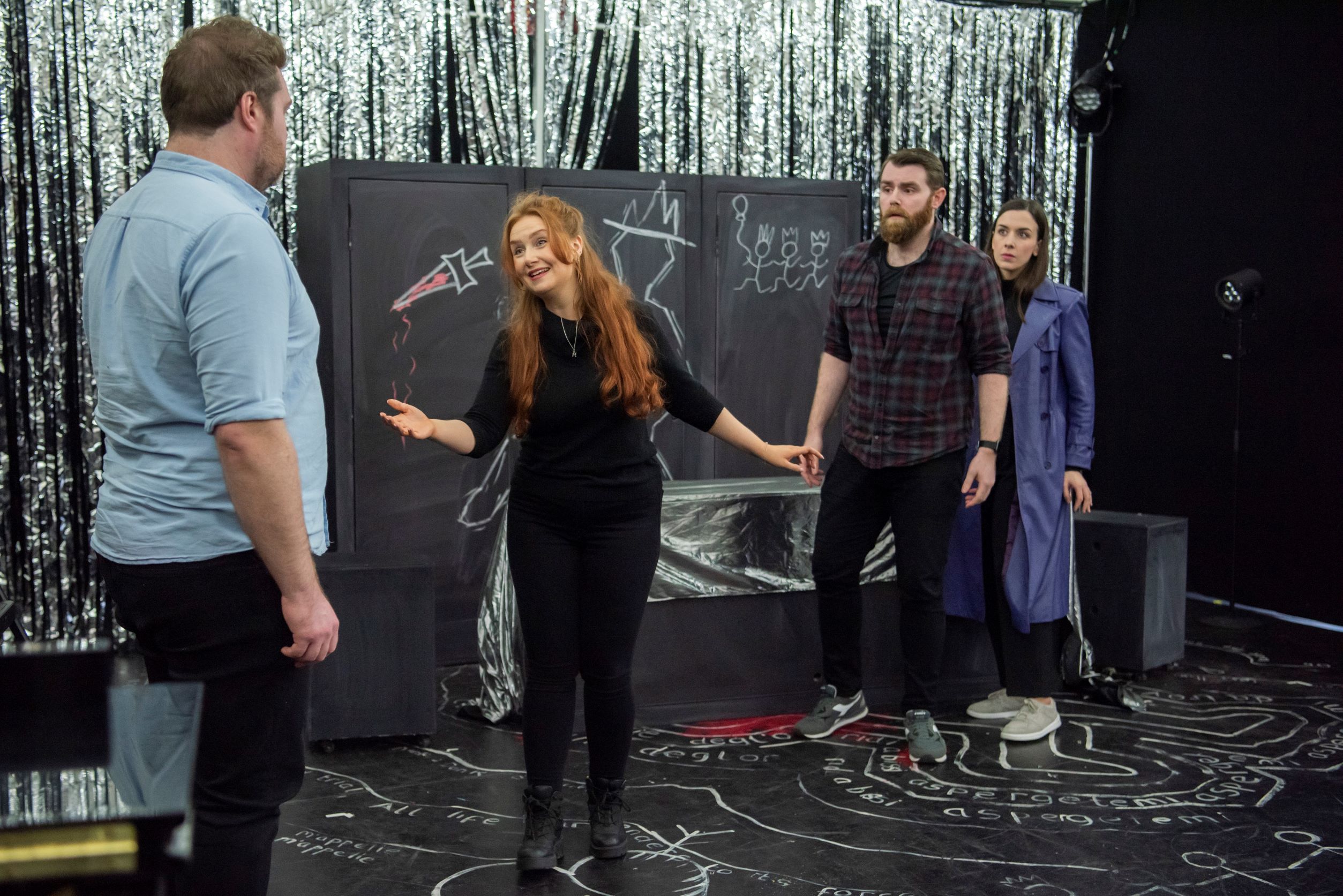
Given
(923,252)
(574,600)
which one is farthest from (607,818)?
(923,252)

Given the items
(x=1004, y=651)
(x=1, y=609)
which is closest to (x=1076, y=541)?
(x=1004, y=651)

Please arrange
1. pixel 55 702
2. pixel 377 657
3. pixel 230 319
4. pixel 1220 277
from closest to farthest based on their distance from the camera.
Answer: pixel 55 702, pixel 230 319, pixel 377 657, pixel 1220 277

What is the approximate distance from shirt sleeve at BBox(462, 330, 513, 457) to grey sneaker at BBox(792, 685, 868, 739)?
1442mm

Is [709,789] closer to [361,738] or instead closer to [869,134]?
[361,738]

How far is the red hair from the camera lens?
103 inches

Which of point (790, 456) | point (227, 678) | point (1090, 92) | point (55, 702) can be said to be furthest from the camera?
point (1090, 92)

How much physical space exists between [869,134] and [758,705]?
2.97 meters

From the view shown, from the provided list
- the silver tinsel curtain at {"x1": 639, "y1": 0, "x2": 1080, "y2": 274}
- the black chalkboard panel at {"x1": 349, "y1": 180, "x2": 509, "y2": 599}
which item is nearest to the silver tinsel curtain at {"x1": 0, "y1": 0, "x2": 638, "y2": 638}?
the black chalkboard panel at {"x1": 349, "y1": 180, "x2": 509, "y2": 599}

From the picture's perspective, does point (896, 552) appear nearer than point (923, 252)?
No

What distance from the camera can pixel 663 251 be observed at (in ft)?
15.9

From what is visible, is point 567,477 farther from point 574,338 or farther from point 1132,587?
point 1132,587

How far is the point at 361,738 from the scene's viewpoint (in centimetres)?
363

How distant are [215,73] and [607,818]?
5.67 ft

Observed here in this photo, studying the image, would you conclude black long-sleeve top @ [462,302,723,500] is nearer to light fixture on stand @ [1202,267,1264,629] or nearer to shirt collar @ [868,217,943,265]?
shirt collar @ [868,217,943,265]
